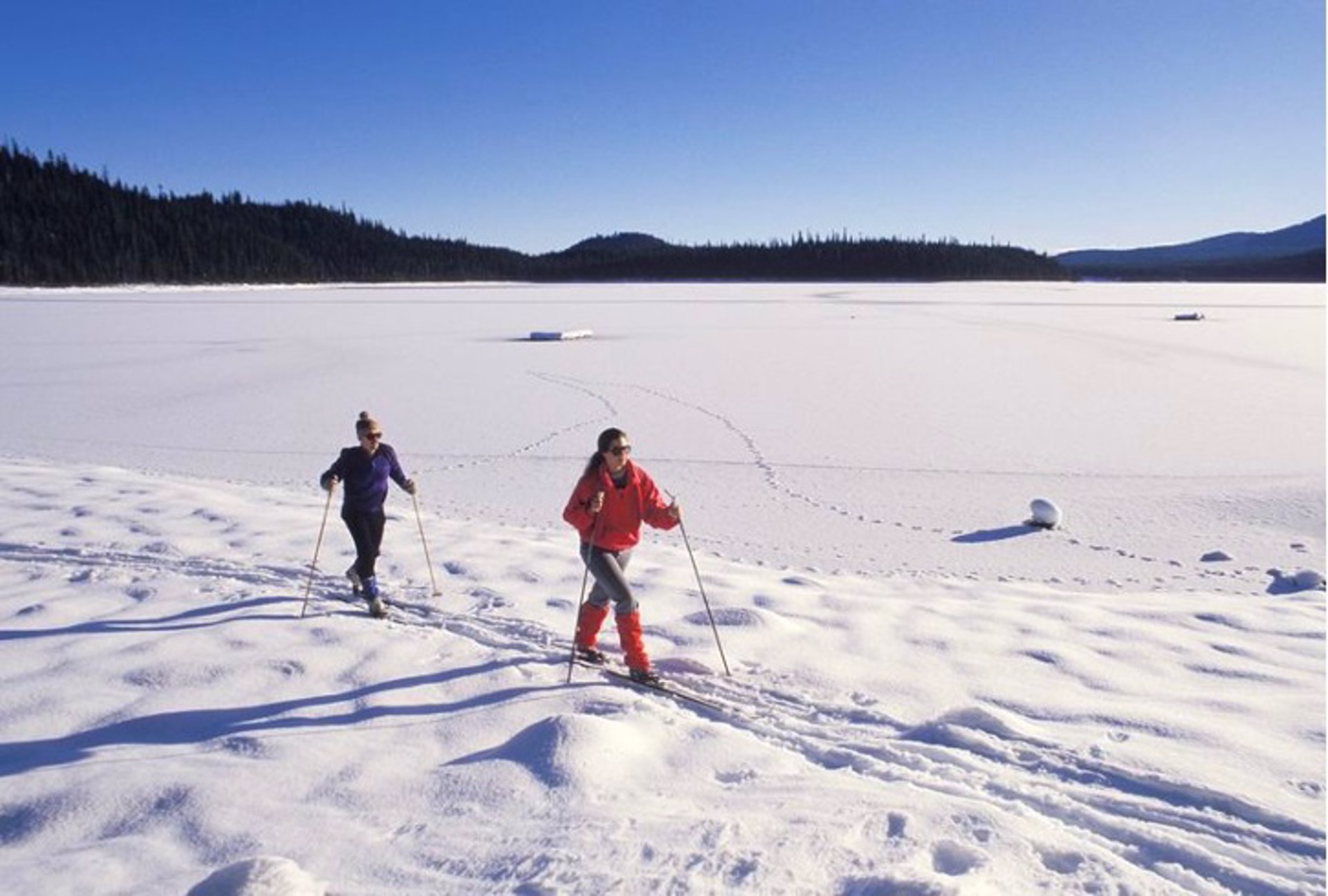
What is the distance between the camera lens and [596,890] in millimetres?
2715

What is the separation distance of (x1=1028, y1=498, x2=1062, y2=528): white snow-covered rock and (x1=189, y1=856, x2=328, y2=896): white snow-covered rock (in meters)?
7.04

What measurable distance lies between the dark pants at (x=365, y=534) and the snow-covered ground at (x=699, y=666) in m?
0.33

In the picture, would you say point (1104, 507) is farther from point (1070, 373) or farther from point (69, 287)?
point (69, 287)

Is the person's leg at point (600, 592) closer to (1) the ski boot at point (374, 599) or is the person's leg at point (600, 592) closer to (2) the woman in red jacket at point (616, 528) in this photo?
(2) the woman in red jacket at point (616, 528)

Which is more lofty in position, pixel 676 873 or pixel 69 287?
pixel 69 287

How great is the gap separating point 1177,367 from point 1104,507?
42.7 ft

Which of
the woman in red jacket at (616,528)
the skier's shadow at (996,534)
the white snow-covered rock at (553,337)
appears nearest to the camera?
the woman in red jacket at (616,528)

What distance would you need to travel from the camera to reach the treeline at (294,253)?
8394cm

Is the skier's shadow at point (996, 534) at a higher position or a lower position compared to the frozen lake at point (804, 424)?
lower

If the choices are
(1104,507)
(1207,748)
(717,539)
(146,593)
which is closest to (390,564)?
(146,593)

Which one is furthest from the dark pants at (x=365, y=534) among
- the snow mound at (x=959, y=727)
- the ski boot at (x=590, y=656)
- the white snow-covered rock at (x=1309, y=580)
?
the white snow-covered rock at (x=1309, y=580)

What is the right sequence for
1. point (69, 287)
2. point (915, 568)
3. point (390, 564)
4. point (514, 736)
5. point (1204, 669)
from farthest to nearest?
point (69, 287)
point (915, 568)
point (390, 564)
point (1204, 669)
point (514, 736)

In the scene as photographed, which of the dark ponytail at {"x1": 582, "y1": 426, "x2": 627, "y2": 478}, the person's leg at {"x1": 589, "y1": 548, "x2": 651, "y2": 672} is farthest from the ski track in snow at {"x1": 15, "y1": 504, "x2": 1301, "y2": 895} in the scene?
the dark ponytail at {"x1": 582, "y1": 426, "x2": 627, "y2": 478}

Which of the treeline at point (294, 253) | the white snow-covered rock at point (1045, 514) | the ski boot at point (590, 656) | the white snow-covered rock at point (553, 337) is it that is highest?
the treeline at point (294, 253)
